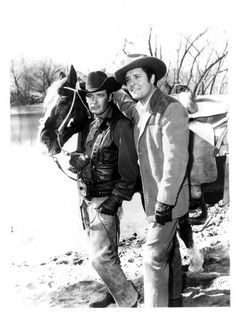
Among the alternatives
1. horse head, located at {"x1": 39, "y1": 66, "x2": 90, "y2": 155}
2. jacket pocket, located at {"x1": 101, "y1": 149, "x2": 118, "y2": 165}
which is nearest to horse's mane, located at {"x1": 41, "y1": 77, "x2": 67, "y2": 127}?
horse head, located at {"x1": 39, "y1": 66, "x2": 90, "y2": 155}

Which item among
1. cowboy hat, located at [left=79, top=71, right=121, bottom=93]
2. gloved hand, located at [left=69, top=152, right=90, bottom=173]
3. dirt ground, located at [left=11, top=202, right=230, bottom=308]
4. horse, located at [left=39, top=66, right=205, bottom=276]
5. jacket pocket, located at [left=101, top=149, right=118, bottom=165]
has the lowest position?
dirt ground, located at [left=11, top=202, right=230, bottom=308]

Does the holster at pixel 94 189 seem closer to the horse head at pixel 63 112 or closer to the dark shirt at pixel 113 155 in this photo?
the dark shirt at pixel 113 155

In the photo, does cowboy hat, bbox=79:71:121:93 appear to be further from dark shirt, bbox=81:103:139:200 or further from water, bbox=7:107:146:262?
water, bbox=7:107:146:262

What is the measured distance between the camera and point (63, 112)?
2617 mm

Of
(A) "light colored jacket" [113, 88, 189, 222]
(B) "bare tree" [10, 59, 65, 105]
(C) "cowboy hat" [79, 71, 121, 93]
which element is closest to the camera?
(A) "light colored jacket" [113, 88, 189, 222]

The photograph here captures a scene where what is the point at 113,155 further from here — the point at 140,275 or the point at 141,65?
the point at 140,275

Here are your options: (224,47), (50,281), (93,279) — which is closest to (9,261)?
(50,281)

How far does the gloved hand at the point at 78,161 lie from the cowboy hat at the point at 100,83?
340 millimetres

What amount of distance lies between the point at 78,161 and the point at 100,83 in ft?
1.39

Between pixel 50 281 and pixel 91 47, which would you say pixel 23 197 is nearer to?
pixel 50 281

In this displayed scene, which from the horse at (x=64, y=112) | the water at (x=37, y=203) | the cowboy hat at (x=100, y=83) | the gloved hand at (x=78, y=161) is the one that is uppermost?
the cowboy hat at (x=100, y=83)

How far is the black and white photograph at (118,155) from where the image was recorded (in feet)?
8.20

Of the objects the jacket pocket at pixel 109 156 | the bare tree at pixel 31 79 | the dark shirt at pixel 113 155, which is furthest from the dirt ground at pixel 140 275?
the bare tree at pixel 31 79

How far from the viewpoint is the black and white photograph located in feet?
8.20
